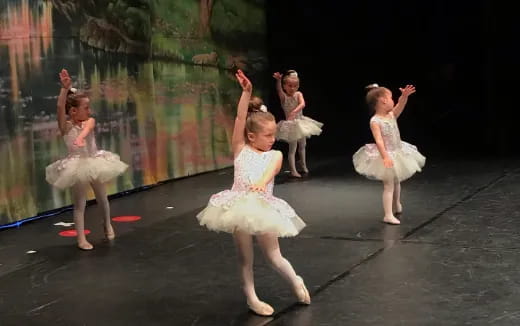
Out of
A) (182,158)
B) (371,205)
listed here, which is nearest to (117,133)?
(182,158)

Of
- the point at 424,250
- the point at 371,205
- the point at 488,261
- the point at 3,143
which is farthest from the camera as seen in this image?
the point at 371,205

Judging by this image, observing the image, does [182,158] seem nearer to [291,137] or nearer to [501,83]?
[291,137]

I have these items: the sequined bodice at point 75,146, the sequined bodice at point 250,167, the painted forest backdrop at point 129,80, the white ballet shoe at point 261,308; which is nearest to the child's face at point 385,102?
the sequined bodice at point 75,146

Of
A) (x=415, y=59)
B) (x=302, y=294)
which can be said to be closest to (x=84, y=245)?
(x=302, y=294)

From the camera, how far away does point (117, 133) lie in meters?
7.50

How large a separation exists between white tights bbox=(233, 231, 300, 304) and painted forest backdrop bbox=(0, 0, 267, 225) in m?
3.09

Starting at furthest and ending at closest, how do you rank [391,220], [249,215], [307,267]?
[391,220] → [307,267] → [249,215]

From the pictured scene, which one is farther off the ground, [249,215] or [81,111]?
[81,111]

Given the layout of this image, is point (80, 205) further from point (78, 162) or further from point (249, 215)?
point (249, 215)

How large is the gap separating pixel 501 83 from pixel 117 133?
6.29 m

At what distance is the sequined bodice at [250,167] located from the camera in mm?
3770

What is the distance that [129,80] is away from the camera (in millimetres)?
7625

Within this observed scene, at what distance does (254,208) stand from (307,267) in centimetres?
115

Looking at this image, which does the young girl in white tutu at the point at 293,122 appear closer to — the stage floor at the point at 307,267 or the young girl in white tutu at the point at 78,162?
the stage floor at the point at 307,267
